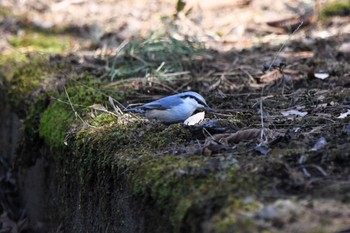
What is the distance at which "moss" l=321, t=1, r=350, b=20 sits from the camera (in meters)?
7.63

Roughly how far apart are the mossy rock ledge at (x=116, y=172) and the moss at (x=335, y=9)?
3.38m

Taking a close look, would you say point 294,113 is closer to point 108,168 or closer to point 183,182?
point 108,168

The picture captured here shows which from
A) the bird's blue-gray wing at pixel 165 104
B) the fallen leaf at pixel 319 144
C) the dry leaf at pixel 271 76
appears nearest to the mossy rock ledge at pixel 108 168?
the bird's blue-gray wing at pixel 165 104

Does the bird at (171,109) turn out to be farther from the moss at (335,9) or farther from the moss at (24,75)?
the moss at (335,9)

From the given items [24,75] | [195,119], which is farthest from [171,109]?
[24,75]

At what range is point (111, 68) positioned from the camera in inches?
210

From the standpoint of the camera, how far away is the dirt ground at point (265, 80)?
2.45 meters

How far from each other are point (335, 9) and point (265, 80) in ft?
10.4

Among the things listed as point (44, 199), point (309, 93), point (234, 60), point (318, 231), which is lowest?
point (44, 199)

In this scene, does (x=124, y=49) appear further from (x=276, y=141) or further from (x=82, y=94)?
(x=276, y=141)

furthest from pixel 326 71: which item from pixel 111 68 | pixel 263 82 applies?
pixel 111 68

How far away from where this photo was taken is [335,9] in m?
7.71

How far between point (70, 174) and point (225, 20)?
439 centimetres

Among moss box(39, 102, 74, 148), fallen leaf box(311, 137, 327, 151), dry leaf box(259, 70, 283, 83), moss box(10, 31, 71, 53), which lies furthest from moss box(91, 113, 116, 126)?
moss box(10, 31, 71, 53)
